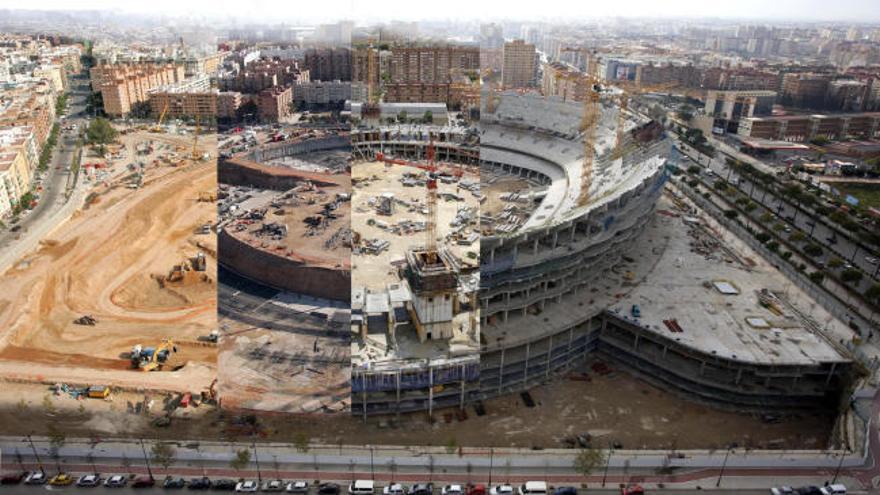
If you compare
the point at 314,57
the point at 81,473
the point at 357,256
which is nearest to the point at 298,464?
the point at 81,473

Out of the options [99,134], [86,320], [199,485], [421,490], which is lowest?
[86,320]

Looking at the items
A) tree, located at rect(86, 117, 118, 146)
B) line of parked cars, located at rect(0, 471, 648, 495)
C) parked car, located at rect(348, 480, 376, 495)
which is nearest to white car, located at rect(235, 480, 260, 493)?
line of parked cars, located at rect(0, 471, 648, 495)

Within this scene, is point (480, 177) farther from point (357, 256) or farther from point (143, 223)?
point (143, 223)

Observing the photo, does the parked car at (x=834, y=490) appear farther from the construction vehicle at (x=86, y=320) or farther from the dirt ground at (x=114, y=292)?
the construction vehicle at (x=86, y=320)

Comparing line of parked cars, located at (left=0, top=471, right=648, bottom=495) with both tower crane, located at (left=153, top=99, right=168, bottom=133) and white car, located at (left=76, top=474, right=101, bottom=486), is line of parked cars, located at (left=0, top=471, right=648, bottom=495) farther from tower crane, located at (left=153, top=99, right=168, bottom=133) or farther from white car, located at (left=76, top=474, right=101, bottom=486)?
tower crane, located at (left=153, top=99, right=168, bottom=133)

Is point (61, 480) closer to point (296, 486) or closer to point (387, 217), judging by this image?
point (296, 486)

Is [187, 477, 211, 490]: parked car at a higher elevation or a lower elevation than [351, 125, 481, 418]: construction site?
lower

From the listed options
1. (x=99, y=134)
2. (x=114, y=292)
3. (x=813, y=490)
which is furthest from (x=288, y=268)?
(x=99, y=134)
